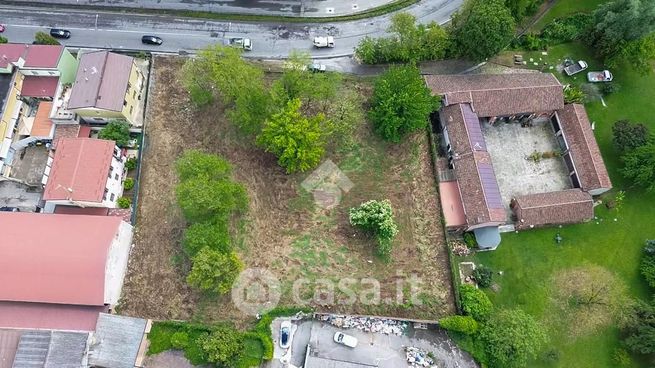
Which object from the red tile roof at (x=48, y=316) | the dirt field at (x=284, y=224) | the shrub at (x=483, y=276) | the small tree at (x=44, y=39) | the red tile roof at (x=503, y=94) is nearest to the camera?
the red tile roof at (x=48, y=316)

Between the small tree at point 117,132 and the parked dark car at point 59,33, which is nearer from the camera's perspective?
the small tree at point 117,132

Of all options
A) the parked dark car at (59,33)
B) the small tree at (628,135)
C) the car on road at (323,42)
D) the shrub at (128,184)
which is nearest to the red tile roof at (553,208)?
the small tree at (628,135)

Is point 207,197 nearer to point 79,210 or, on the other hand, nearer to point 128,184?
point 128,184

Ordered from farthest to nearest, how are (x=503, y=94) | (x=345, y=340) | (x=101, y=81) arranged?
1. (x=503, y=94)
2. (x=101, y=81)
3. (x=345, y=340)

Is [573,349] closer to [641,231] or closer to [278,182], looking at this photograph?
[641,231]
